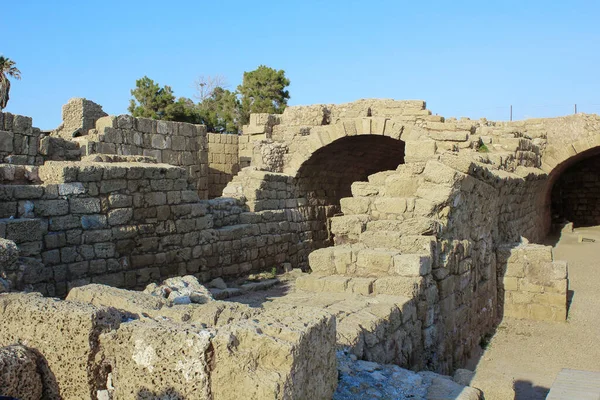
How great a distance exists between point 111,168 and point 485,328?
17.8 ft

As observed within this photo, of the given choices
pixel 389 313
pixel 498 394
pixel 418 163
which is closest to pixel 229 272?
pixel 418 163

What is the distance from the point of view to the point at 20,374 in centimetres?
267

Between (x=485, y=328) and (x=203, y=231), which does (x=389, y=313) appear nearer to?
(x=485, y=328)

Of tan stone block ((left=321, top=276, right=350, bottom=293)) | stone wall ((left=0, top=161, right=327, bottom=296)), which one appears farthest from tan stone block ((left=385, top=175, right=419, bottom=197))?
stone wall ((left=0, top=161, right=327, bottom=296))

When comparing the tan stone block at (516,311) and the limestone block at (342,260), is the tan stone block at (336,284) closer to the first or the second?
the limestone block at (342,260)

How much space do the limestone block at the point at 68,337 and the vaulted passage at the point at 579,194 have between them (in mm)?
20750

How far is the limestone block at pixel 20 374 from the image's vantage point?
8.46 feet

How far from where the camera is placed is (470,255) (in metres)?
7.19

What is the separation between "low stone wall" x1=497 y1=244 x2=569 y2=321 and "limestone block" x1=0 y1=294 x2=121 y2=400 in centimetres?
683

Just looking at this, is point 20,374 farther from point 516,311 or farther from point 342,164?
point 342,164

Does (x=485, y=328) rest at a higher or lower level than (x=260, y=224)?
lower

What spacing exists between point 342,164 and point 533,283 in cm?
690

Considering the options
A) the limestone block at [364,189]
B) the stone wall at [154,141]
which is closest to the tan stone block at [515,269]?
the limestone block at [364,189]

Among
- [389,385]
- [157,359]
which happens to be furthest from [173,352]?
[389,385]
